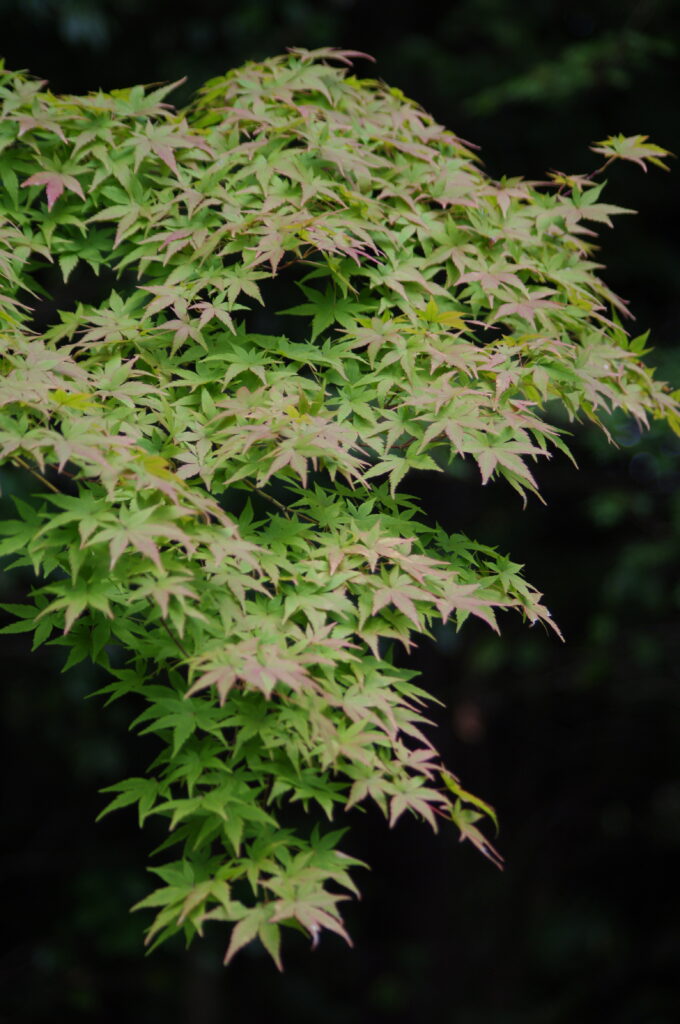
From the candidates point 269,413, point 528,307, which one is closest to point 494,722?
point 528,307

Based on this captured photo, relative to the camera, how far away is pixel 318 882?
5.24ft

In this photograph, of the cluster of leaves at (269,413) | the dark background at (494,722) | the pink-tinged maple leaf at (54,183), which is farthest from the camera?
the dark background at (494,722)

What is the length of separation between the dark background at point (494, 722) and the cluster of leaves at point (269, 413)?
4.28ft

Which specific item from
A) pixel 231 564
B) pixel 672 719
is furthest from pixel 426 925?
pixel 231 564

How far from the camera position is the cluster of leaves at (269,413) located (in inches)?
61.3

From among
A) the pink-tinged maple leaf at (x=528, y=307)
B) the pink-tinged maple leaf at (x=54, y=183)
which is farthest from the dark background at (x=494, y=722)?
the pink-tinged maple leaf at (x=54, y=183)

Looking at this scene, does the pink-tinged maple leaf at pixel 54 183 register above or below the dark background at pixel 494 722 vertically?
above

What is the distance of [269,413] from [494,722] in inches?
214

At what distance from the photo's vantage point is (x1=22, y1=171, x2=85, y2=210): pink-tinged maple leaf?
6.32ft

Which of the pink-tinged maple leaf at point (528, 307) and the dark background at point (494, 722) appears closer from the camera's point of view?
the pink-tinged maple leaf at point (528, 307)

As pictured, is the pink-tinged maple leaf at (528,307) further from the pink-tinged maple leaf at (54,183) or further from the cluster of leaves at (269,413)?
the pink-tinged maple leaf at (54,183)

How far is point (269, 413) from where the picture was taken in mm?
1676

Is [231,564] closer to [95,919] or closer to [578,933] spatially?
[95,919]

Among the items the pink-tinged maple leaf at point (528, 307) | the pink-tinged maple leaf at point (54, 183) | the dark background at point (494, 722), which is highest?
the pink-tinged maple leaf at point (528, 307)
